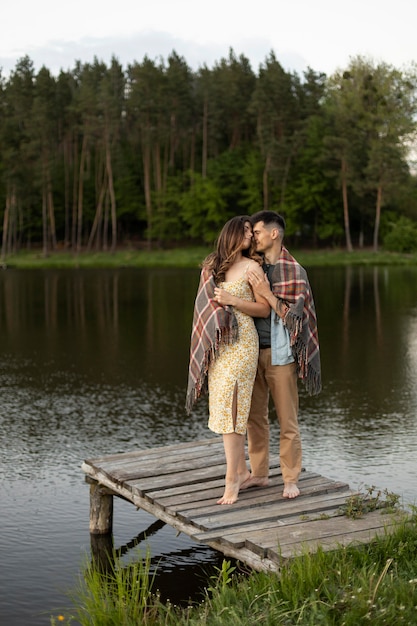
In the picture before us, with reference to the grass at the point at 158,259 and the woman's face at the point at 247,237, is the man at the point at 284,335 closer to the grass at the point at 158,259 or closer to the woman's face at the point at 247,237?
the woman's face at the point at 247,237

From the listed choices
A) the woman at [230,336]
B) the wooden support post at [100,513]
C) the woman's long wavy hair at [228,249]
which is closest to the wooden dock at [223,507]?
the wooden support post at [100,513]

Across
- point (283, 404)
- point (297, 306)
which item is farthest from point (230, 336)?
point (283, 404)

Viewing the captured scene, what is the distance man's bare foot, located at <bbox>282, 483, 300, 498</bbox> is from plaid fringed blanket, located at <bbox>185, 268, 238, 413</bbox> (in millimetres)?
845

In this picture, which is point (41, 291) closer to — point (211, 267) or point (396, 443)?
point (396, 443)

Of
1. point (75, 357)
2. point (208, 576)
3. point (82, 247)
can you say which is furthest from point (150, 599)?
point (82, 247)

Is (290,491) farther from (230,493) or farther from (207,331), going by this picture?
(207,331)

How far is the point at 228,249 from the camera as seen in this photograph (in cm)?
600

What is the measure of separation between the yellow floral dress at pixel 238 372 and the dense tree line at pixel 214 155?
4985 cm

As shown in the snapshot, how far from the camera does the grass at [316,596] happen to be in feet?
13.7

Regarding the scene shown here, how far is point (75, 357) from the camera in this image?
16828 mm

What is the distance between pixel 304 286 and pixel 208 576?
81.9 inches

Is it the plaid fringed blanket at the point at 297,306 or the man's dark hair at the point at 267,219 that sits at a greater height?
the man's dark hair at the point at 267,219

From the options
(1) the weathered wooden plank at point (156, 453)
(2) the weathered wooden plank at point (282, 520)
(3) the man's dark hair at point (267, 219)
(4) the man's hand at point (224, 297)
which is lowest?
(2) the weathered wooden plank at point (282, 520)

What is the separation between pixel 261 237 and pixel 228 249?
0.77ft
